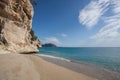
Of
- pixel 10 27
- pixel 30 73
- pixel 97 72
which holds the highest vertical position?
pixel 10 27

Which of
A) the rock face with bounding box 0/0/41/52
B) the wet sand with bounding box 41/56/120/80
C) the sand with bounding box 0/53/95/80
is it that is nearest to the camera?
the sand with bounding box 0/53/95/80

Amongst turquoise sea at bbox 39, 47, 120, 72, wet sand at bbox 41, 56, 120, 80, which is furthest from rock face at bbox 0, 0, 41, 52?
wet sand at bbox 41, 56, 120, 80

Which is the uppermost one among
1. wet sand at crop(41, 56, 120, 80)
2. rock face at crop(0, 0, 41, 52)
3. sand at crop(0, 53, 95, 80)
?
rock face at crop(0, 0, 41, 52)

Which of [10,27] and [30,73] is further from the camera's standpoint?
[10,27]

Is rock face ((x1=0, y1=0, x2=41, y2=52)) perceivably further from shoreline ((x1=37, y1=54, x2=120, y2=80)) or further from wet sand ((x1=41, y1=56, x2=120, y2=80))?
wet sand ((x1=41, y1=56, x2=120, y2=80))

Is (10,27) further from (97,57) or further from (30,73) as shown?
(97,57)

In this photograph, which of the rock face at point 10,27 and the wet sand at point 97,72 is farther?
the rock face at point 10,27

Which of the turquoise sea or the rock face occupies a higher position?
the rock face

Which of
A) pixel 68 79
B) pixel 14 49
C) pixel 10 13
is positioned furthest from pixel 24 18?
pixel 68 79

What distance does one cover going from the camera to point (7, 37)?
24.2 m

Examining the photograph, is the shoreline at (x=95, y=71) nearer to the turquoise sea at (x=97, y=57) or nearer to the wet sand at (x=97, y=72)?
the wet sand at (x=97, y=72)

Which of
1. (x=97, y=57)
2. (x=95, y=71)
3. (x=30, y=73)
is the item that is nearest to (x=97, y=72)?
(x=95, y=71)

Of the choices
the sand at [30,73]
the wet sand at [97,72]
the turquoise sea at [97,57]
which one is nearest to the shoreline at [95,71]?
the wet sand at [97,72]

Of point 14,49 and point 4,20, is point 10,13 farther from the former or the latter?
point 14,49
